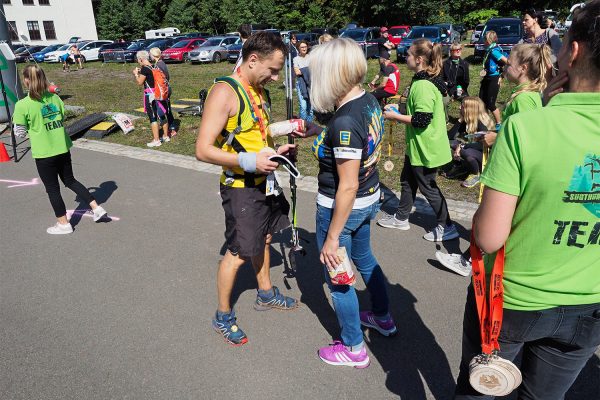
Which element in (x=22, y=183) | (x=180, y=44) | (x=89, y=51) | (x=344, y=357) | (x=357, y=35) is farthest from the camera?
(x=89, y=51)

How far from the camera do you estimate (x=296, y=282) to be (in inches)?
163

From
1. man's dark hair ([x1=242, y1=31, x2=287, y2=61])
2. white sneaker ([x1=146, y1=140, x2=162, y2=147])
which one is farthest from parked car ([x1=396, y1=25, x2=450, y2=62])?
man's dark hair ([x1=242, y1=31, x2=287, y2=61])

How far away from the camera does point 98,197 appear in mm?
6570

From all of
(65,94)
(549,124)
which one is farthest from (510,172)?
(65,94)

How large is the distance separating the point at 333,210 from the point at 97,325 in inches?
89.6

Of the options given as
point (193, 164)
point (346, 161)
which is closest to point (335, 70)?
point (346, 161)

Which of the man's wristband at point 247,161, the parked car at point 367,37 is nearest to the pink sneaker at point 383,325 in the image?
the man's wristband at point 247,161

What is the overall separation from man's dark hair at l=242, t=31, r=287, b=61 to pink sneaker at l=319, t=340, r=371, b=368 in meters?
1.98

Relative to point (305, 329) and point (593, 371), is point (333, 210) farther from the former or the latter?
point (593, 371)

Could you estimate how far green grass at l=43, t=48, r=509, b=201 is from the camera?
7.31 metres

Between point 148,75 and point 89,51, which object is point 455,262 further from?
point 89,51

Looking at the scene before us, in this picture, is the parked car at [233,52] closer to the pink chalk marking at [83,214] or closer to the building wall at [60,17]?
the pink chalk marking at [83,214]

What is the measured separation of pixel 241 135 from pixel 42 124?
3239 mm

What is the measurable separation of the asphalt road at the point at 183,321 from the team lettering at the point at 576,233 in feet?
5.15
